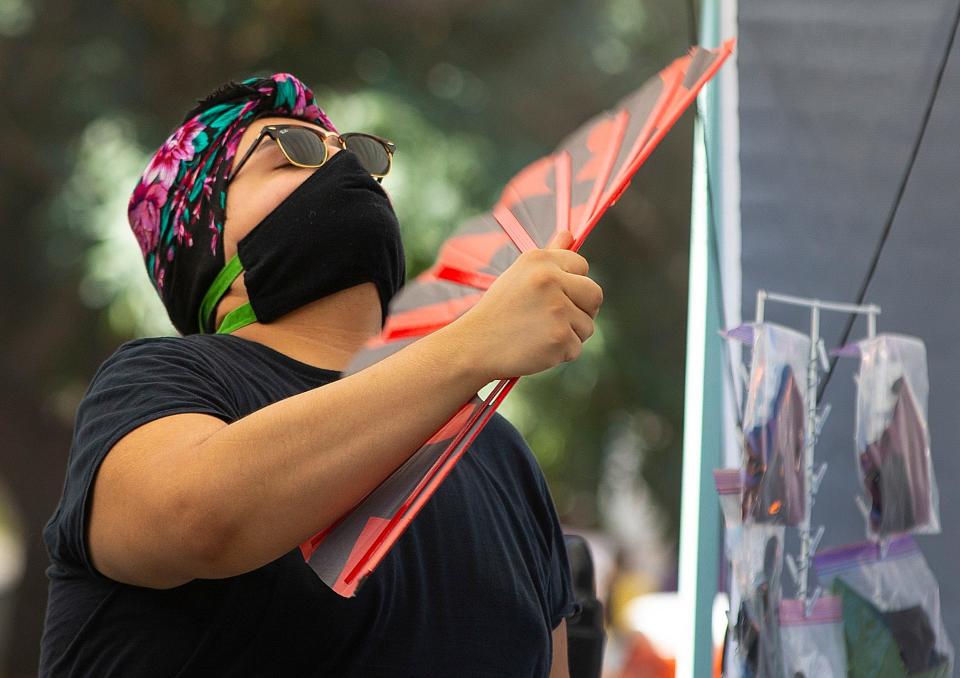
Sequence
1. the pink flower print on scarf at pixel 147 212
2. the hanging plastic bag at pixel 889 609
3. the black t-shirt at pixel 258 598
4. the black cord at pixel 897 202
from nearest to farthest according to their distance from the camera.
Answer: the black t-shirt at pixel 258 598, the hanging plastic bag at pixel 889 609, the black cord at pixel 897 202, the pink flower print on scarf at pixel 147 212

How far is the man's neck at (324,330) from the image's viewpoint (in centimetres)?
163

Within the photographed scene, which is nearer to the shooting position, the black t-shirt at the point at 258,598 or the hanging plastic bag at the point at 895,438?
the black t-shirt at the point at 258,598

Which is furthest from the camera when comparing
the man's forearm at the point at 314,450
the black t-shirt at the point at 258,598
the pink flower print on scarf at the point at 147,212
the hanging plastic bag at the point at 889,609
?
the pink flower print on scarf at the point at 147,212

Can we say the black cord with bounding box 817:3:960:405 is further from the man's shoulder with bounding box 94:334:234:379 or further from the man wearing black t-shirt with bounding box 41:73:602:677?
the man's shoulder with bounding box 94:334:234:379

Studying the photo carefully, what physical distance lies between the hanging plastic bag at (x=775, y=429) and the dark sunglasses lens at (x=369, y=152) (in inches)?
22.9

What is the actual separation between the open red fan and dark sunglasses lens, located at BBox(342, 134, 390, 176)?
0.44 m

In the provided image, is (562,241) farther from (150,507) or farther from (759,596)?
(759,596)

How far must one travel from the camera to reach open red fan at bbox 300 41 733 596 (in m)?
1.15

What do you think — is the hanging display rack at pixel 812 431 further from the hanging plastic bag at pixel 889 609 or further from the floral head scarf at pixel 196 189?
the floral head scarf at pixel 196 189

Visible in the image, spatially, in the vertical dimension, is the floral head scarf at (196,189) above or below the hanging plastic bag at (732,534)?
above

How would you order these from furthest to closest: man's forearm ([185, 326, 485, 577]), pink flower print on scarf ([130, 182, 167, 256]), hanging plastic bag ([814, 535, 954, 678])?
pink flower print on scarf ([130, 182, 167, 256]) < hanging plastic bag ([814, 535, 954, 678]) < man's forearm ([185, 326, 485, 577])

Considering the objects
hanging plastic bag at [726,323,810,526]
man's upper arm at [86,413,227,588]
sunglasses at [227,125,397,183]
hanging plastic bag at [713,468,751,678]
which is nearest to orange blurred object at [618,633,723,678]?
hanging plastic bag at [713,468,751,678]

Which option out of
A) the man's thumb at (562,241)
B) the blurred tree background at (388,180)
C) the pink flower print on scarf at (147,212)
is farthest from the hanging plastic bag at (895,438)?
the blurred tree background at (388,180)

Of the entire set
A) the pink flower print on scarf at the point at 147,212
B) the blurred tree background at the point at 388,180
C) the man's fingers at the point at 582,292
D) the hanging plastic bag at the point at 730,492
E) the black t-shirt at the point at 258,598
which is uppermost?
the blurred tree background at the point at 388,180
